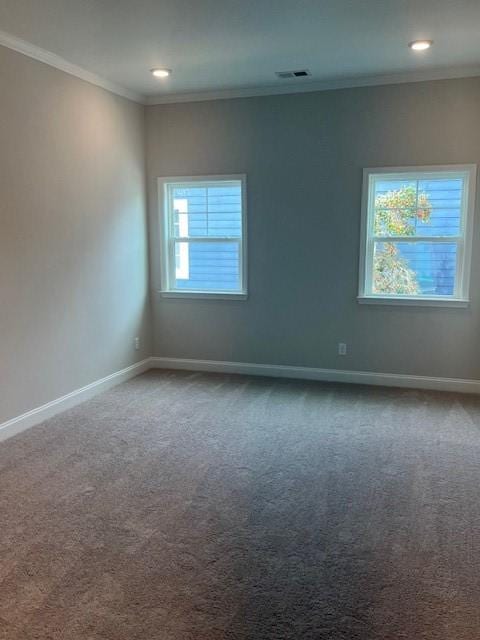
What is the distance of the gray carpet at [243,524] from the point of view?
2008mm

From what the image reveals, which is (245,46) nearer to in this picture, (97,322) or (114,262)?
(114,262)

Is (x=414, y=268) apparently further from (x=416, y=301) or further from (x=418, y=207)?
(x=418, y=207)

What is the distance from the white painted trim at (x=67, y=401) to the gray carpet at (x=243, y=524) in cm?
11

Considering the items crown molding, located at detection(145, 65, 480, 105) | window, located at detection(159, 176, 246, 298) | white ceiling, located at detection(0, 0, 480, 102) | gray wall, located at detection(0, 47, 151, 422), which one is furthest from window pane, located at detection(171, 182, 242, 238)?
white ceiling, located at detection(0, 0, 480, 102)

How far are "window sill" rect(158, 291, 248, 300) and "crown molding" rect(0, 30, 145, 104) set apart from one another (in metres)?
1.94

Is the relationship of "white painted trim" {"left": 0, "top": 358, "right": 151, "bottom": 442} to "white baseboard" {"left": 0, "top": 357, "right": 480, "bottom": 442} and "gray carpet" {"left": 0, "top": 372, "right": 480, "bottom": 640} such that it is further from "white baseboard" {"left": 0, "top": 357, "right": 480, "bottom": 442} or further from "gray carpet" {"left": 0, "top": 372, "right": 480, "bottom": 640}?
"gray carpet" {"left": 0, "top": 372, "right": 480, "bottom": 640}

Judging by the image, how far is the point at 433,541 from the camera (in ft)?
8.16

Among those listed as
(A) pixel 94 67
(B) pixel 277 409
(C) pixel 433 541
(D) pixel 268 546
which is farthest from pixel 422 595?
(A) pixel 94 67

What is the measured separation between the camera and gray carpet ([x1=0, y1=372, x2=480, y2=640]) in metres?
2.01

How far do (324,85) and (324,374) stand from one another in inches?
105

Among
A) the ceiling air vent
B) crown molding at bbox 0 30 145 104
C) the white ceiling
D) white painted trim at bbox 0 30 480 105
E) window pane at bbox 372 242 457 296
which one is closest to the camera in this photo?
the white ceiling

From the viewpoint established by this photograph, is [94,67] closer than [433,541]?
No

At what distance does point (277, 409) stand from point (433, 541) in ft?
6.43

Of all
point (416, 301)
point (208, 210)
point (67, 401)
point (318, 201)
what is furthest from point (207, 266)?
point (416, 301)
